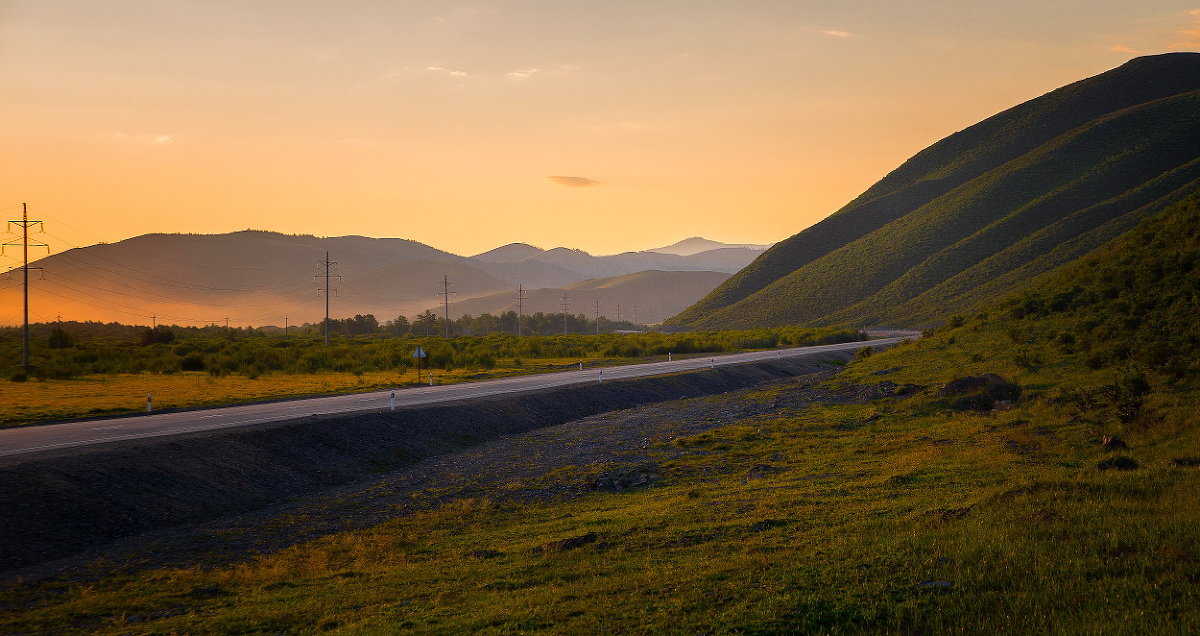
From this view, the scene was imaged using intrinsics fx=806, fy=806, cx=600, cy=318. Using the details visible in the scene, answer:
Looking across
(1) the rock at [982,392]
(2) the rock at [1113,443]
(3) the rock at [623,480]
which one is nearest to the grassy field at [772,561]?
(2) the rock at [1113,443]

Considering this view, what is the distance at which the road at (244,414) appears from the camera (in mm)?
24812

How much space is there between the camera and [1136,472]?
14773 millimetres

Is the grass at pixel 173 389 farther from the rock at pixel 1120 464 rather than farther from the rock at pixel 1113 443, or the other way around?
the rock at pixel 1113 443

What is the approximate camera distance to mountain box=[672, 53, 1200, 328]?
4774 inches

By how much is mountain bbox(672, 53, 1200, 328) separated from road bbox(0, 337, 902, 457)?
8727cm

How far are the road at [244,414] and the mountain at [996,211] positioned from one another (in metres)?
87.3

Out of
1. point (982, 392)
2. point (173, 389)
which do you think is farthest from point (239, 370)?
point (982, 392)

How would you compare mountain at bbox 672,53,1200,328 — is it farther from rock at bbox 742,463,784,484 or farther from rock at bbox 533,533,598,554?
rock at bbox 533,533,598,554

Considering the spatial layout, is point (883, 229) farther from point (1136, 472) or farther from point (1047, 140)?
point (1136, 472)

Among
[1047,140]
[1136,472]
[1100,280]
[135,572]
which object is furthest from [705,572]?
[1047,140]

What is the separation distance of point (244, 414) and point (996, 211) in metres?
147

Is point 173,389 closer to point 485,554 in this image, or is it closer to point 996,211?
point 485,554

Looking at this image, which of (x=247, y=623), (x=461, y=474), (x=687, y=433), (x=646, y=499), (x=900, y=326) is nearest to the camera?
(x=247, y=623)

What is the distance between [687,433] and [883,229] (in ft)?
501
